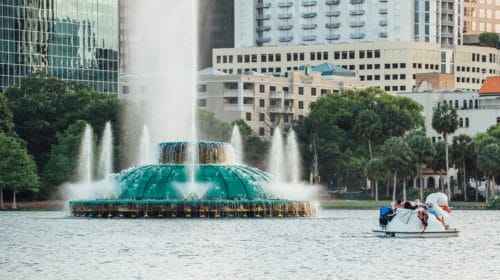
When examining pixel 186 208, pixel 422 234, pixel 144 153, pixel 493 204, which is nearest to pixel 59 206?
pixel 144 153

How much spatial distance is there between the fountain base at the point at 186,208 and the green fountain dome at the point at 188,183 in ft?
8.88

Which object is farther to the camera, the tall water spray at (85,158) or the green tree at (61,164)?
the green tree at (61,164)

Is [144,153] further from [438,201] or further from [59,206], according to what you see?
[438,201]

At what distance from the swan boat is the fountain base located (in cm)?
1919

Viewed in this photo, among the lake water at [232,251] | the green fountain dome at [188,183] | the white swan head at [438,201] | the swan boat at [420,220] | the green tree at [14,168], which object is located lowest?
the lake water at [232,251]

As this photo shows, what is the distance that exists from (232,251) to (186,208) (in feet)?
102

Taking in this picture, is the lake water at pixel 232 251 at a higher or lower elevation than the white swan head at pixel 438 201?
lower

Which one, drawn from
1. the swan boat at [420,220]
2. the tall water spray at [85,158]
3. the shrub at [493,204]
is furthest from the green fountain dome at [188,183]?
the shrub at [493,204]

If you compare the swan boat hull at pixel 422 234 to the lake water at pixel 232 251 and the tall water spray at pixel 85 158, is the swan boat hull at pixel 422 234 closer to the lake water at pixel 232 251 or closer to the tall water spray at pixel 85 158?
the lake water at pixel 232 251

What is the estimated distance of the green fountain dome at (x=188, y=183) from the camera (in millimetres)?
130375

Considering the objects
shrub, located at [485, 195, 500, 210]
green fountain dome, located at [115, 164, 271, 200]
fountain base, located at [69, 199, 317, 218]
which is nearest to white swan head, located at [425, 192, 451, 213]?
fountain base, located at [69, 199, 317, 218]

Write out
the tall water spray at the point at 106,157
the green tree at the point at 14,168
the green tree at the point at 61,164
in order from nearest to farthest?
the green tree at the point at 14,168, the tall water spray at the point at 106,157, the green tree at the point at 61,164

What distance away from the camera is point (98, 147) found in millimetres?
194875

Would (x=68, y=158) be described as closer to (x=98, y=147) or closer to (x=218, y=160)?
(x=98, y=147)
